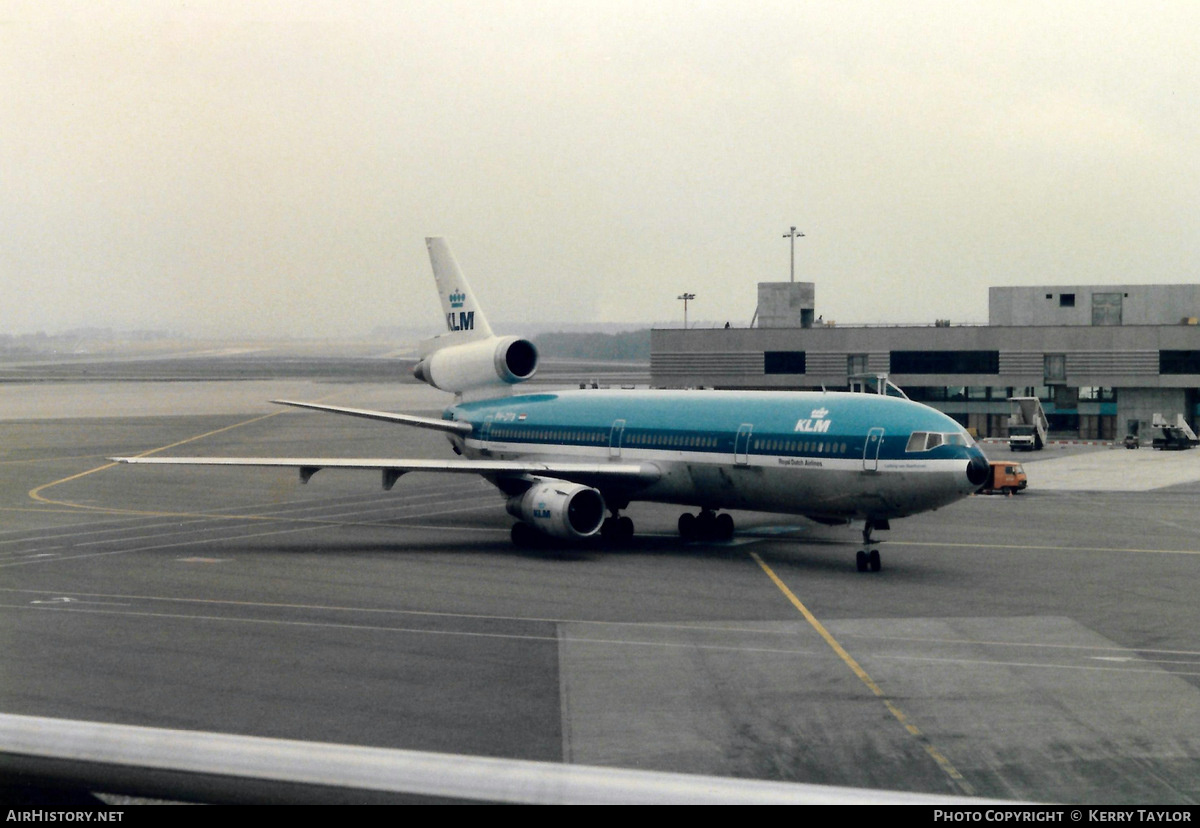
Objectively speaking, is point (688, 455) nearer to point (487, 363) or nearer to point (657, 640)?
point (487, 363)

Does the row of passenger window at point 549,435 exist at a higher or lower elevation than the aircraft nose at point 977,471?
higher

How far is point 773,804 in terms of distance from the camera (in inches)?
117

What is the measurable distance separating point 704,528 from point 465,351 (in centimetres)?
1550

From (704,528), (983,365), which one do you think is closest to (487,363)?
(704,528)

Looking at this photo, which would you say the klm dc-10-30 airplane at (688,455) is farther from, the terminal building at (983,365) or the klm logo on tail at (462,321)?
the terminal building at (983,365)

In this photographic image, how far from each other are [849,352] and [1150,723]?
86.6 m

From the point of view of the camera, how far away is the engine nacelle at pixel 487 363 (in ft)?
174

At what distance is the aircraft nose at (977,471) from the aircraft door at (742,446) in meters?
7.61

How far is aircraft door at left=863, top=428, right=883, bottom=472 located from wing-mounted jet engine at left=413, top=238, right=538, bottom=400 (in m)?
19.1

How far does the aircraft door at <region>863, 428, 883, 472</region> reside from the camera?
3675 cm

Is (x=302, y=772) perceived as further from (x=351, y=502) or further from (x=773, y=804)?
(x=351, y=502)

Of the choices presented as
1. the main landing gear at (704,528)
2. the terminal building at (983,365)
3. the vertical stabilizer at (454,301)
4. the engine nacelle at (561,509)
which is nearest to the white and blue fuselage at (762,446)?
the main landing gear at (704,528)

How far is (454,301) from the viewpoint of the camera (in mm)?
56406
